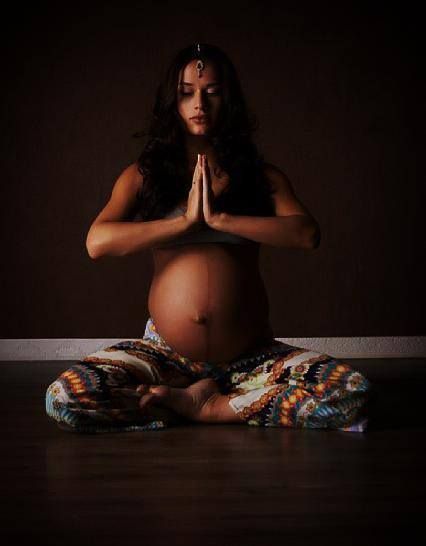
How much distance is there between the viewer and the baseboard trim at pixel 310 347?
383 cm

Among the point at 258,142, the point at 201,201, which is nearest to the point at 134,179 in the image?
the point at 201,201

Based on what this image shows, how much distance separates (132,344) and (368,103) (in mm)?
2043

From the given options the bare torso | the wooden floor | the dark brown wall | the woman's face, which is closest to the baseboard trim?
the dark brown wall

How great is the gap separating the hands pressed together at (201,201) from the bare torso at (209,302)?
0.16 m

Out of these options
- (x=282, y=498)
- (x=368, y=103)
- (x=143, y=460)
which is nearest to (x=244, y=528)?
(x=282, y=498)

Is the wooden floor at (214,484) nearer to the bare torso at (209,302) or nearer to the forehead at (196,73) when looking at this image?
the bare torso at (209,302)

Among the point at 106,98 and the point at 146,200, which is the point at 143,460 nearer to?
the point at 146,200

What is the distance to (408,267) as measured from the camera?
391 cm

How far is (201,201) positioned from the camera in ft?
7.06

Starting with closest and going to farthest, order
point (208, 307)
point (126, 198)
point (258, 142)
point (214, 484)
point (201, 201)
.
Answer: point (214, 484)
point (201, 201)
point (208, 307)
point (126, 198)
point (258, 142)

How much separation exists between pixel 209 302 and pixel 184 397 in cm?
26

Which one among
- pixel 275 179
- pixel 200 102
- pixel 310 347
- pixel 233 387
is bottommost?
pixel 310 347

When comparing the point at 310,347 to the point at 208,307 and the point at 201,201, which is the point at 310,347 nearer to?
the point at 208,307

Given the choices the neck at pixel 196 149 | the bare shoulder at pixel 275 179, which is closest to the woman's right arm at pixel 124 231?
the neck at pixel 196 149
